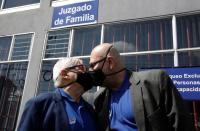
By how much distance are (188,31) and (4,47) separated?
17.8 feet

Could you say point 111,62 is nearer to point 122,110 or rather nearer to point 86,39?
point 122,110

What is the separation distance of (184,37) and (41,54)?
3749 mm

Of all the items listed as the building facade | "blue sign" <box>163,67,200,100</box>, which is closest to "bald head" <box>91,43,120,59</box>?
the building facade

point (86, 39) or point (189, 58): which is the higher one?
point (86, 39)

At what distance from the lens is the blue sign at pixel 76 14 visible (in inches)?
279

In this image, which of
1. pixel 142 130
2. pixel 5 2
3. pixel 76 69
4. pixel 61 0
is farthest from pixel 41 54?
pixel 142 130

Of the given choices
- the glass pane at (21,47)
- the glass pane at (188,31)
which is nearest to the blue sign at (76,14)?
the glass pane at (21,47)

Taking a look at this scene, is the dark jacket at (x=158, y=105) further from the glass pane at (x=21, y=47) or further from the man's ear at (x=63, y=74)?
the glass pane at (x=21, y=47)

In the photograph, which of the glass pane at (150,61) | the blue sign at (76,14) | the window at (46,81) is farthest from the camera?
the blue sign at (76,14)

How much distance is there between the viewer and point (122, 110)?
2.33 metres

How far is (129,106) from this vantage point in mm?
2320

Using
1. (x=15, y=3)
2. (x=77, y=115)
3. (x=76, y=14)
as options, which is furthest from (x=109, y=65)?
(x=15, y=3)

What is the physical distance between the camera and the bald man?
7.14 feet

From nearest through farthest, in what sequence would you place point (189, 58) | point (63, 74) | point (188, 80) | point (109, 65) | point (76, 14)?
point (63, 74), point (109, 65), point (188, 80), point (189, 58), point (76, 14)
